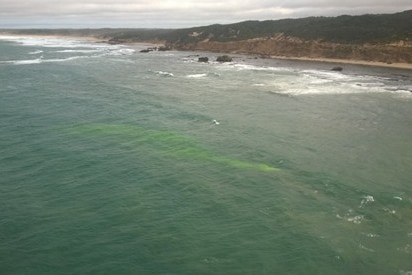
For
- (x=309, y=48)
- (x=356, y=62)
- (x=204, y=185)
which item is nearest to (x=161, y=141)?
(x=204, y=185)

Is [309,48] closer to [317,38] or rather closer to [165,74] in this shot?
[317,38]

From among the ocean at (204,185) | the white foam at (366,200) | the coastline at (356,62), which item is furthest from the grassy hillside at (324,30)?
the white foam at (366,200)

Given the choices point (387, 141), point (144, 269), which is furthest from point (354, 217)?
point (387, 141)

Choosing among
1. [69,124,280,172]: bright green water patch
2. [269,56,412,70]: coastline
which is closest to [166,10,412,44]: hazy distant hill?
[269,56,412,70]: coastline

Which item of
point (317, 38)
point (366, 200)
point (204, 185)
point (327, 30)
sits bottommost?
point (204, 185)

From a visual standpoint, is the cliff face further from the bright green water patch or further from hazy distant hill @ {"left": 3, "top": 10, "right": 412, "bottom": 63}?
the bright green water patch

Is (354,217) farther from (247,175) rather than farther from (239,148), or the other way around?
(239,148)
